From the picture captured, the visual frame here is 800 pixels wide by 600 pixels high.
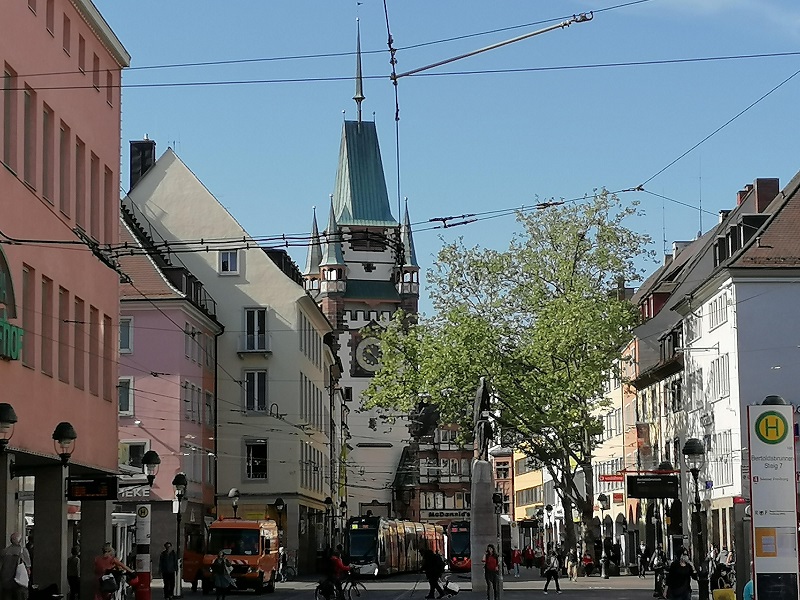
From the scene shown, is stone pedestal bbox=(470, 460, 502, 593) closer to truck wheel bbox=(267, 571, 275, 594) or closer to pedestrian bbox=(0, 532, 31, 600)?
truck wheel bbox=(267, 571, 275, 594)

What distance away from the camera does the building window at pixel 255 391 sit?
75438 mm

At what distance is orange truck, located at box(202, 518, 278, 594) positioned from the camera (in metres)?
48.6

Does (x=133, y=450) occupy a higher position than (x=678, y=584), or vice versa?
(x=133, y=450)

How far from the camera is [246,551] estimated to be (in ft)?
162

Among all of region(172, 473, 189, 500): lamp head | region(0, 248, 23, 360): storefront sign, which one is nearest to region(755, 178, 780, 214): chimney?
region(172, 473, 189, 500): lamp head

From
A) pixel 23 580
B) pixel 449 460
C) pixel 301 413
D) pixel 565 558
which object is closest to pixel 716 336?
pixel 565 558

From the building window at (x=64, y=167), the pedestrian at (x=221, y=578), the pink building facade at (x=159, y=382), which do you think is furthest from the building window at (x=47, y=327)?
the pink building facade at (x=159, y=382)

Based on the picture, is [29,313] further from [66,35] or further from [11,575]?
[66,35]

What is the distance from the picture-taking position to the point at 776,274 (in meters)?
57.0

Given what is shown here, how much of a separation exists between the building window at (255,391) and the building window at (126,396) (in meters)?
10.8

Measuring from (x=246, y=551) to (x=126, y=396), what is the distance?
57.6 feet

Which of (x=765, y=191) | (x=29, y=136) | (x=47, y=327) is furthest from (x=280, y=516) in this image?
(x=29, y=136)

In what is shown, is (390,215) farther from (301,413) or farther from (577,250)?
(577,250)

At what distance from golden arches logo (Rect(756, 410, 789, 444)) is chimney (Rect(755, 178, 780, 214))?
43.1 m
